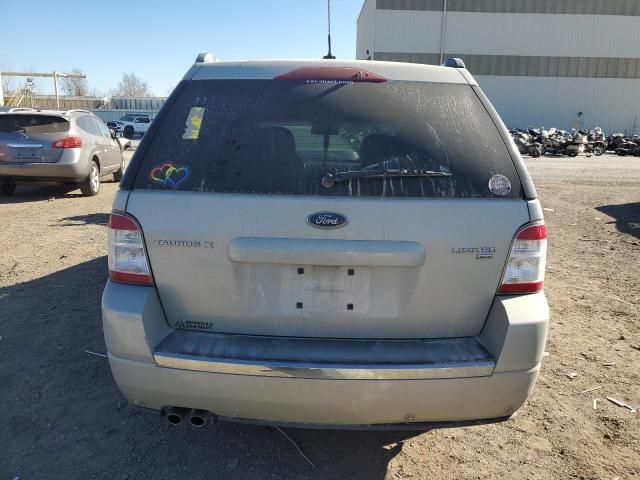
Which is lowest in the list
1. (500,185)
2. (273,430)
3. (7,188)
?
(273,430)

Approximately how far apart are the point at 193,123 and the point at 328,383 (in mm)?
1357

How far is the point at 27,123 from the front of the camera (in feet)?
31.2

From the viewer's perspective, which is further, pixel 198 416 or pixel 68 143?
pixel 68 143

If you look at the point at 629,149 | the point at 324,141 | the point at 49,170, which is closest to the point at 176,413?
the point at 324,141

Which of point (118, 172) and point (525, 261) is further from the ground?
point (525, 261)

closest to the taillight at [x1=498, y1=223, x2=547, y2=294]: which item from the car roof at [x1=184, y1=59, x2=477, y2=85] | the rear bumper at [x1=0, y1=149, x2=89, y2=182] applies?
the car roof at [x1=184, y1=59, x2=477, y2=85]

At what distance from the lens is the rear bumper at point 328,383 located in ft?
6.38

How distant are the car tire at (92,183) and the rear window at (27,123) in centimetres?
108

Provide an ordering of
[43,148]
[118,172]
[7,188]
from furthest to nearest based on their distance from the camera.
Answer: [118,172] < [7,188] < [43,148]

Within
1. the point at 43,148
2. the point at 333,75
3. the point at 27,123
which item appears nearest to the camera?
the point at 333,75

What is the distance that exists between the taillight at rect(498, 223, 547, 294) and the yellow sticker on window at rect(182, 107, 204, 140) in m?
1.54

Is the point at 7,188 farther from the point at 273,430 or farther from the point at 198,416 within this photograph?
the point at 198,416

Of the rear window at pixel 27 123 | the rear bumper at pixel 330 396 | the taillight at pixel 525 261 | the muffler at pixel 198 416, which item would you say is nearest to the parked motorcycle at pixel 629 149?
the rear window at pixel 27 123

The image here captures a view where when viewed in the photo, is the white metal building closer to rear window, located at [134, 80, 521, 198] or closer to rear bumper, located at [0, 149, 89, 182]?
rear bumper, located at [0, 149, 89, 182]
